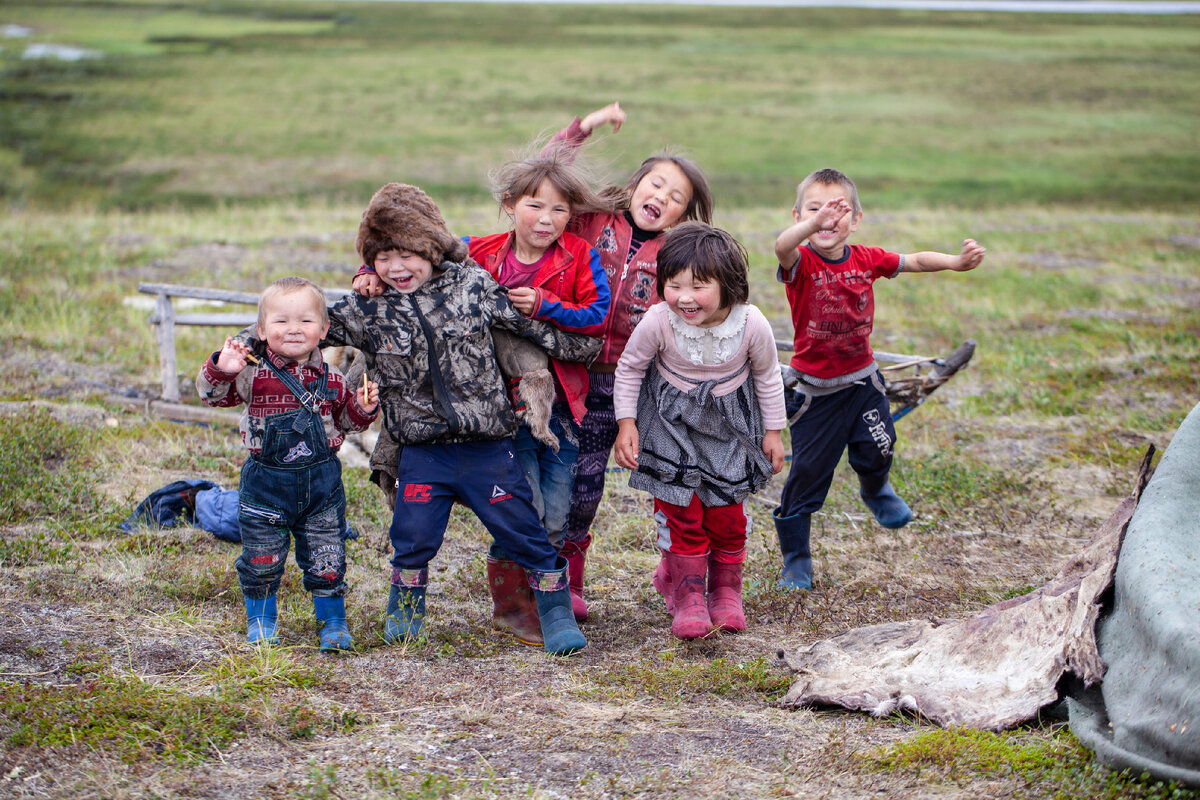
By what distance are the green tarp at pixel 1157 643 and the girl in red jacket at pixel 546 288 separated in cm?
204

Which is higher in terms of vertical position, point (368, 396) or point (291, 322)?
point (291, 322)

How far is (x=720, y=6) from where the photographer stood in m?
84.1

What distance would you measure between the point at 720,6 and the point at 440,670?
3437 inches

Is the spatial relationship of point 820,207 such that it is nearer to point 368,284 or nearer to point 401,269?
point 401,269

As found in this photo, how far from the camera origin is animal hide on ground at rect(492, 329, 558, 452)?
4035mm

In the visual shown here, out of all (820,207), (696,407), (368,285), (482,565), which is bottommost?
(482,565)

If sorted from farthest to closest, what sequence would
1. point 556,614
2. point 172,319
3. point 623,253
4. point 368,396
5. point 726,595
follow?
point 172,319
point 726,595
point 623,253
point 556,614
point 368,396

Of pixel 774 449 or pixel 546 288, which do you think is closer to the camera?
pixel 546 288

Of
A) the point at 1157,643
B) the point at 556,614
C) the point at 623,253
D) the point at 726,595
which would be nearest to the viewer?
the point at 1157,643

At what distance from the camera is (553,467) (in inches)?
168

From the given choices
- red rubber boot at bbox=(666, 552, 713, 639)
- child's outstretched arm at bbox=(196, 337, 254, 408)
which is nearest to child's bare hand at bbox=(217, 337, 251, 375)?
child's outstretched arm at bbox=(196, 337, 254, 408)

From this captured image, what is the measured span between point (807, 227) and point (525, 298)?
115cm

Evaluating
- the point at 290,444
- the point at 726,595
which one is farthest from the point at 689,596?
the point at 290,444

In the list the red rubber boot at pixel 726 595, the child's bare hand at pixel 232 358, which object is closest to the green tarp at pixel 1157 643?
the red rubber boot at pixel 726 595
